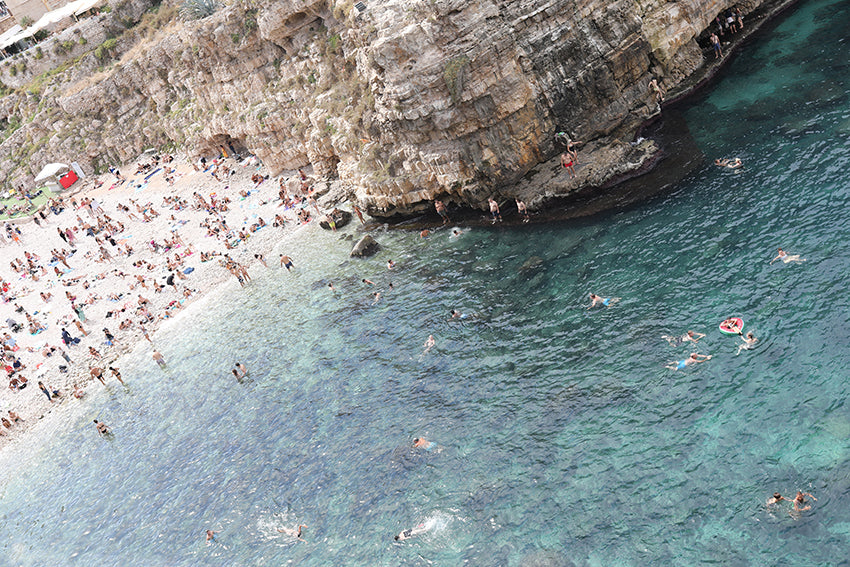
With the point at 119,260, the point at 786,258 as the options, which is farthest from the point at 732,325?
the point at 119,260

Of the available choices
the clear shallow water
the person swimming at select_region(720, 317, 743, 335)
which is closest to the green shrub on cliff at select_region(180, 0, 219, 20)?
the clear shallow water

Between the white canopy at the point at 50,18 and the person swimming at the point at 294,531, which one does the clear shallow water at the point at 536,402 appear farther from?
the white canopy at the point at 50,18

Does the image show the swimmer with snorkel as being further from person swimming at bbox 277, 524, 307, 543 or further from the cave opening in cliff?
the cave opening in cliff

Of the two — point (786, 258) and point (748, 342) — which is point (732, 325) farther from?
point (786, 258)

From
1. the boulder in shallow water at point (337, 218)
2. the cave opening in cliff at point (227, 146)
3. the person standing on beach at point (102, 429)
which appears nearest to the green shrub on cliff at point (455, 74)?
the boulder in shallow water at point (337, 218)

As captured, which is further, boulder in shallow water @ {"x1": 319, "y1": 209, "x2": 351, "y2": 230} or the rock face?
boulder in shallow water @ {"x1": 319, "y1": 209, "x2": 351, "y2": 230}

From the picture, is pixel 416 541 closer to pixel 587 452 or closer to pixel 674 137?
pixel 587 452

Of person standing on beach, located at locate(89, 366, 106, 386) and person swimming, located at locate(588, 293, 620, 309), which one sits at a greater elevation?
person standing on beach, located at locate(89, 366, 106, 386)
